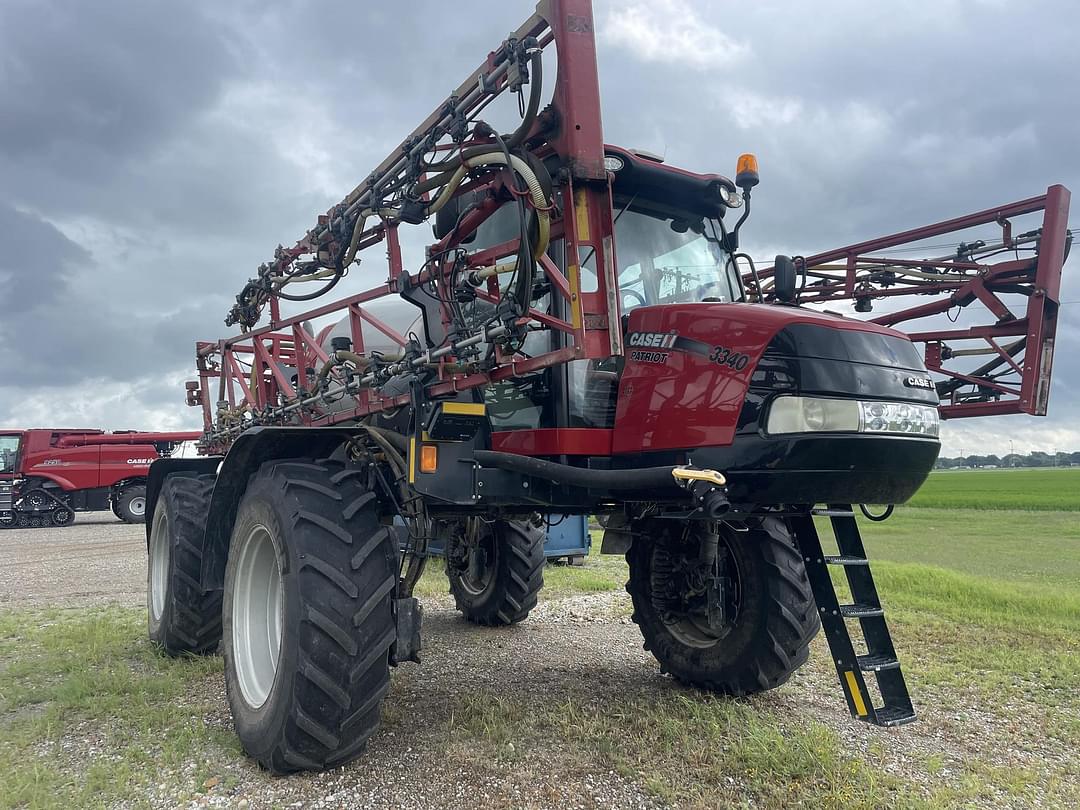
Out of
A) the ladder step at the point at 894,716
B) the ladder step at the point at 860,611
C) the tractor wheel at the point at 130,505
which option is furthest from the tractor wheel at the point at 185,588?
the tractor wheel at the point at 130,505

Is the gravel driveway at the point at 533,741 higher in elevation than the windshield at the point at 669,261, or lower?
lower

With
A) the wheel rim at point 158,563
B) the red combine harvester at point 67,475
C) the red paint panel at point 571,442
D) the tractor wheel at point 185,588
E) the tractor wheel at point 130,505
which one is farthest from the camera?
the tractor wheel at point 130,505

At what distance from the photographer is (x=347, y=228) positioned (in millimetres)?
4762

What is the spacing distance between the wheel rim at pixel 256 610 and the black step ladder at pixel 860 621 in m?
2.60

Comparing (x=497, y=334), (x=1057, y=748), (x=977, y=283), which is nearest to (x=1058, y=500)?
(x=977, y=283)

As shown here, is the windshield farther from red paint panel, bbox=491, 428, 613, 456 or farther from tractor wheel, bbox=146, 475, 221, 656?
tractor wheel, bbox=146, 475, 221, 656

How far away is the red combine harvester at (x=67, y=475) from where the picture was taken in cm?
2008

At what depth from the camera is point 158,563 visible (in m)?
6.16

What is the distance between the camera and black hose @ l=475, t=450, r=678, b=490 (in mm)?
3049

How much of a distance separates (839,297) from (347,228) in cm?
546

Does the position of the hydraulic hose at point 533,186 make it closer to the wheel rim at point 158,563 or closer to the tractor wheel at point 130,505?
the wheel rim at point 158,563

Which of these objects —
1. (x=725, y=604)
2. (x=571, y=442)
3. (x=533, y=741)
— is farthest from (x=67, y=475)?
(x=571, y=442)

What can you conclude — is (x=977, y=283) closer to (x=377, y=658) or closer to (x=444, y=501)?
(x=444, y=501)

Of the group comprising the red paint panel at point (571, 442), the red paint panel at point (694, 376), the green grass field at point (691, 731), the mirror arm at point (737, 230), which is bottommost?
the green grass field at point (691, 731)
